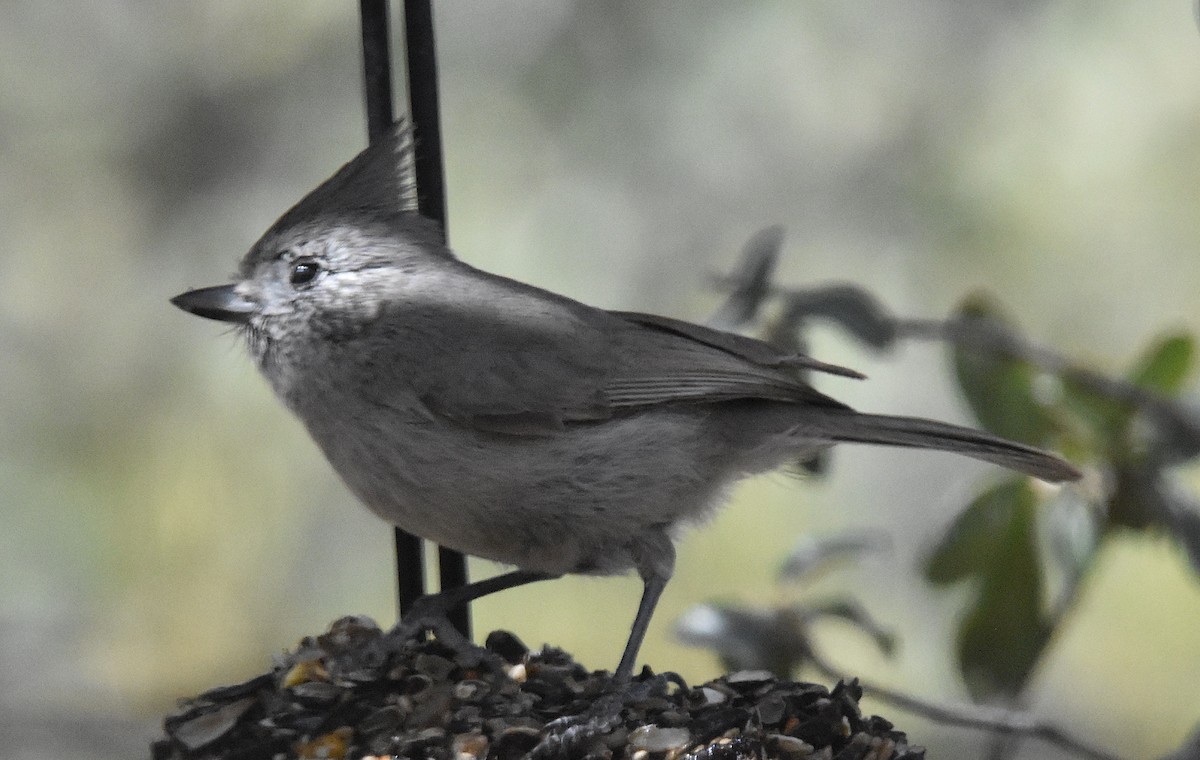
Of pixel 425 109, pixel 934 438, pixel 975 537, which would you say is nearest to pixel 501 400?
pixel 425 109

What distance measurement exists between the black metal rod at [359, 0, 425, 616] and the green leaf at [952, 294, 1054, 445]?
4.62 ft

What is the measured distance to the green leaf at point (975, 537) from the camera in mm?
3455

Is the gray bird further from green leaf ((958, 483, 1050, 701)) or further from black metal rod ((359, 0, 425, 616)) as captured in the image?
green leaf ((958, 483, 1050, 701))

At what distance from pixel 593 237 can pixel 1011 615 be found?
2.75 metres

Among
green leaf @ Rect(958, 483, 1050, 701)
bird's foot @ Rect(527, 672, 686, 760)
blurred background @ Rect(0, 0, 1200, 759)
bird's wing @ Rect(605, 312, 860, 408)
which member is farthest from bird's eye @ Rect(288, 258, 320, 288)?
blurred background @ Rect(0, 0, 1200, 759)

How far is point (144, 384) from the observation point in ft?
18.6

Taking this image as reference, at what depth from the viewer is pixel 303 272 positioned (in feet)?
9.80

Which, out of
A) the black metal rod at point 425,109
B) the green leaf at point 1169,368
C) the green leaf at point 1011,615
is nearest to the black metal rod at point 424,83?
the black metal rod at point 425,109

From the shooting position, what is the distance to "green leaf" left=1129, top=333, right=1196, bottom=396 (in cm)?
347

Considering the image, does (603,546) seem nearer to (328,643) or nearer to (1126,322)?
(328,643)

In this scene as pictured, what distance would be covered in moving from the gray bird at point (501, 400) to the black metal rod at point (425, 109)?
4cm

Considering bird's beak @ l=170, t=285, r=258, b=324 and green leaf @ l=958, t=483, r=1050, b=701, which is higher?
bird's beak @ l=170, t=285, r=258, b=324

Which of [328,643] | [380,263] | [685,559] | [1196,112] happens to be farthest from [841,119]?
[328,643]

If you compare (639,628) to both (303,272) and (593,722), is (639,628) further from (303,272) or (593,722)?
(303,272)
